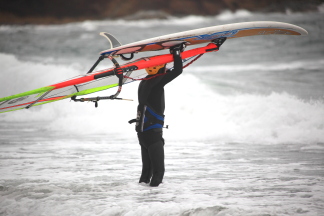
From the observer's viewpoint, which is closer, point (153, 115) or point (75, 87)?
point (153, 115)

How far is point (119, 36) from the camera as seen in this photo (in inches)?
426

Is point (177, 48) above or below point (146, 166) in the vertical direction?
above

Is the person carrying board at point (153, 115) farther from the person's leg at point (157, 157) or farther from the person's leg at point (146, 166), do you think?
the person's leg at point (146, 166)

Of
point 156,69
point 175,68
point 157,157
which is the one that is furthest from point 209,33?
point 157,157

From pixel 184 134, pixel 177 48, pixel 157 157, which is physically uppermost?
pixel 177 48

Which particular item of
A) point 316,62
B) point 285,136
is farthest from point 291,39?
point 285,136

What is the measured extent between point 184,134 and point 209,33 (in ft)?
15.0

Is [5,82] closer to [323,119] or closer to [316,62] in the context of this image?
[323,119]

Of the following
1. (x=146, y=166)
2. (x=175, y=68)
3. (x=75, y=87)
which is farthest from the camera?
(x=75, y=87)

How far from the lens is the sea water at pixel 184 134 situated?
2955 mm

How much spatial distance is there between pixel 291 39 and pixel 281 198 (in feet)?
28.4

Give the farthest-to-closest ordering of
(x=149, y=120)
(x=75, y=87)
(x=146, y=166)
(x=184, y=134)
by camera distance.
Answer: (x=184, y=134) → (x=75, y=87) → (x=146, y=166) → (x=149, y=120)

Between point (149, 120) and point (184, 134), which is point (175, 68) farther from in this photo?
point (184, 134)

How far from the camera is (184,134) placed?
7.48 metres
